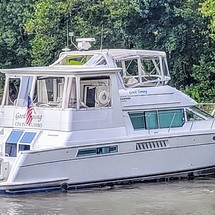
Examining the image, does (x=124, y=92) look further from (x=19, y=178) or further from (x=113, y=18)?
(x=113, y=18)

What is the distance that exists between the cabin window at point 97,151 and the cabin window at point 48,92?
1488mm

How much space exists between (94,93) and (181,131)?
7.99 ft

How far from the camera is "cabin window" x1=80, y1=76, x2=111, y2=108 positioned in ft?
62.9

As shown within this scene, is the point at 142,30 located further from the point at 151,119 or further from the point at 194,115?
the point at 151,119

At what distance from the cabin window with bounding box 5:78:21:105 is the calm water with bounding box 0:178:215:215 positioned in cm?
299

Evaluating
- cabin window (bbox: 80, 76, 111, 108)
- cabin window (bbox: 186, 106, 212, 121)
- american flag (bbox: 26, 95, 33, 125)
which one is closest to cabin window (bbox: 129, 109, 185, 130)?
cabin window (bbox: 186, 106, 212, 121)

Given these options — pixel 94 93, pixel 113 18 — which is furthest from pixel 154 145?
pixel 113 18

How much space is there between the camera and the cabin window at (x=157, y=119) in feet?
65.1

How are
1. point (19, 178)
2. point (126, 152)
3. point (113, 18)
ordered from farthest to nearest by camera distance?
point (113, 18) < point (126, 152) < point (19, 178)

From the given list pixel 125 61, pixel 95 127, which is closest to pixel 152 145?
pixel 95 127

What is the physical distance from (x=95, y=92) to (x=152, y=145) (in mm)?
1856

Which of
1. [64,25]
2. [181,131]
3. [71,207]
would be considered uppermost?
[64,25]

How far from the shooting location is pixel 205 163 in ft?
67.8

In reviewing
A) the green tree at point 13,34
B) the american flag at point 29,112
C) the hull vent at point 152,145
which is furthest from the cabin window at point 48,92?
the green tree at point 13,34
